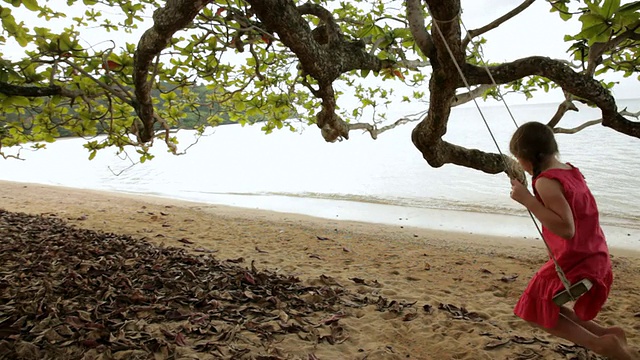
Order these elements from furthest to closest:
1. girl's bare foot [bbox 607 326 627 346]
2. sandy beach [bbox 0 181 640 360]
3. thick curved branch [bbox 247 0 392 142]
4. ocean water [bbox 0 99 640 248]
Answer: ocean water [bbox 0 99 640 248]
sandy beach [bbox 0 181 640 360]
thick curved branch [bbox 247 0 392 142]
girl's bare foot [bbox 607 326 627 346]

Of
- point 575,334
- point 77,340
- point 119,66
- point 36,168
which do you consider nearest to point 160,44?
point 119,66

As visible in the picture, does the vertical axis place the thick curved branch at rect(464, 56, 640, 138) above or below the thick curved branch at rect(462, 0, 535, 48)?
below

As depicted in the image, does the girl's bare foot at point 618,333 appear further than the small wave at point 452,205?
No

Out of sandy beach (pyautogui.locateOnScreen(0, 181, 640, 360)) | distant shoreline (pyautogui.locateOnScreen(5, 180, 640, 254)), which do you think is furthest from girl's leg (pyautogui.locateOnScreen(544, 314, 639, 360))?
distant shoreline (pyautogui.locateOnScreen(5, 180, 640, 254))

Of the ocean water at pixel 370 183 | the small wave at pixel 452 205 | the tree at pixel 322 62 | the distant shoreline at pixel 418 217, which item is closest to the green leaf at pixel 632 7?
the tree at pixel 322 62

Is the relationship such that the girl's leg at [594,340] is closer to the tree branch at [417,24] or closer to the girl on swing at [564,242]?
the girl on swing at [564,242]

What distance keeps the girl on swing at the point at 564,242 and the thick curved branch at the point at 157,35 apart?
6.60 feet

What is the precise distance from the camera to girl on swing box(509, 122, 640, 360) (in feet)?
6.10

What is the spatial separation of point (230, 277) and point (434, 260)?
2994 mm

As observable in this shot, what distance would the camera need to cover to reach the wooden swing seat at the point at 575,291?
1902 mm

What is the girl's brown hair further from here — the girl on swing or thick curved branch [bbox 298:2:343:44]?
thick curved branch [bbox 298:2:343:44]

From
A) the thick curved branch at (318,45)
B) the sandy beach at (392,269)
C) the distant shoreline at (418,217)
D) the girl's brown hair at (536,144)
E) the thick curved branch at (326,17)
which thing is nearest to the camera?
the girl's brown hair at (536,144)

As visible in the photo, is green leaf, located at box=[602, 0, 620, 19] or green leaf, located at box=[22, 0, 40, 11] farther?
green leaf, located at box=[22, 0, 40, 11]

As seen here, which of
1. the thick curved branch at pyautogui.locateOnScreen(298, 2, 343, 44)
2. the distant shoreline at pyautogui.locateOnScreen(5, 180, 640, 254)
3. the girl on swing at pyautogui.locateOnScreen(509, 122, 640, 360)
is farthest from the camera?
the distant shoreline at pyautogui.locateOnScreen(5, 180, 640, 254)
